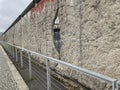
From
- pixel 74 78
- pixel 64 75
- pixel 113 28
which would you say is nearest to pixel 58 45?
pixel 64 75

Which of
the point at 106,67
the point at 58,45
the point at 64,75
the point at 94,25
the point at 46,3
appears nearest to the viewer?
the point at 106,67

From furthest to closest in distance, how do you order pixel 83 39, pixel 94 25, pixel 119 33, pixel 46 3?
pixel 46 3, pixel 83 39, pixel 94 25, pixel 119 33

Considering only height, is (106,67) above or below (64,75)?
above

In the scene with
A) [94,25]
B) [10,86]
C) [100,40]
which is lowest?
[10,86]

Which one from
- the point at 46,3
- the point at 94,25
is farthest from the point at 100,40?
the point at 46,3

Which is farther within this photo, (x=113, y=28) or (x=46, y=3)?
(x=46, y=3)

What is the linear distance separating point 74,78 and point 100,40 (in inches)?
53.9

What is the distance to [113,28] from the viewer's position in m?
3.42

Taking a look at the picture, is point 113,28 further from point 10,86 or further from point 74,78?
point 10,86

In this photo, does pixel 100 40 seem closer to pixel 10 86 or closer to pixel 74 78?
pixel 74 78

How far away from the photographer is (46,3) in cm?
713

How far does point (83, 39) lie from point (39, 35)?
414 cm

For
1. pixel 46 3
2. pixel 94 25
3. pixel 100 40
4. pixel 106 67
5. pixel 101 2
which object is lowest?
pixel 106 67

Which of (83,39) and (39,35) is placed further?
(39,35)
